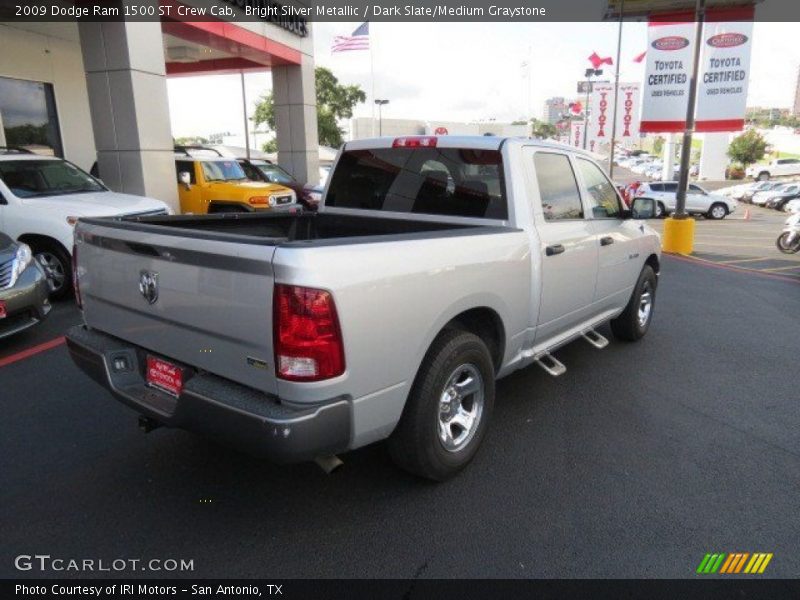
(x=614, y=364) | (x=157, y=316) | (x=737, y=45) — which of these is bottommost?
(x=614, y=364)

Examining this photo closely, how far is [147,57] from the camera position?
10.5m

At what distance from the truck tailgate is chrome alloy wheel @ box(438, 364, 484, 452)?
1101mm

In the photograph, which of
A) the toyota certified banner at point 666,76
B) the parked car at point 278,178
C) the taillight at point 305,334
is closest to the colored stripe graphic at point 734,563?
the taillight at point 305,334

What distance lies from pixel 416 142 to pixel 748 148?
215 feet

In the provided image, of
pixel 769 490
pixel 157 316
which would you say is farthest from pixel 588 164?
pixel 157 316

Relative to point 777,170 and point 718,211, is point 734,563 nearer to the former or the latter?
point 718,211

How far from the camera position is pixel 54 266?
693cm

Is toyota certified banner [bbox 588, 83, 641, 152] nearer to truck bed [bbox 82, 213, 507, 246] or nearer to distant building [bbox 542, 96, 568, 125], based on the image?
truck bed [bbox 82, 213, 507, 246]

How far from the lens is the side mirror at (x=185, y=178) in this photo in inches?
446

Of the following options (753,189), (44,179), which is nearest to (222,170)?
(44,179)
